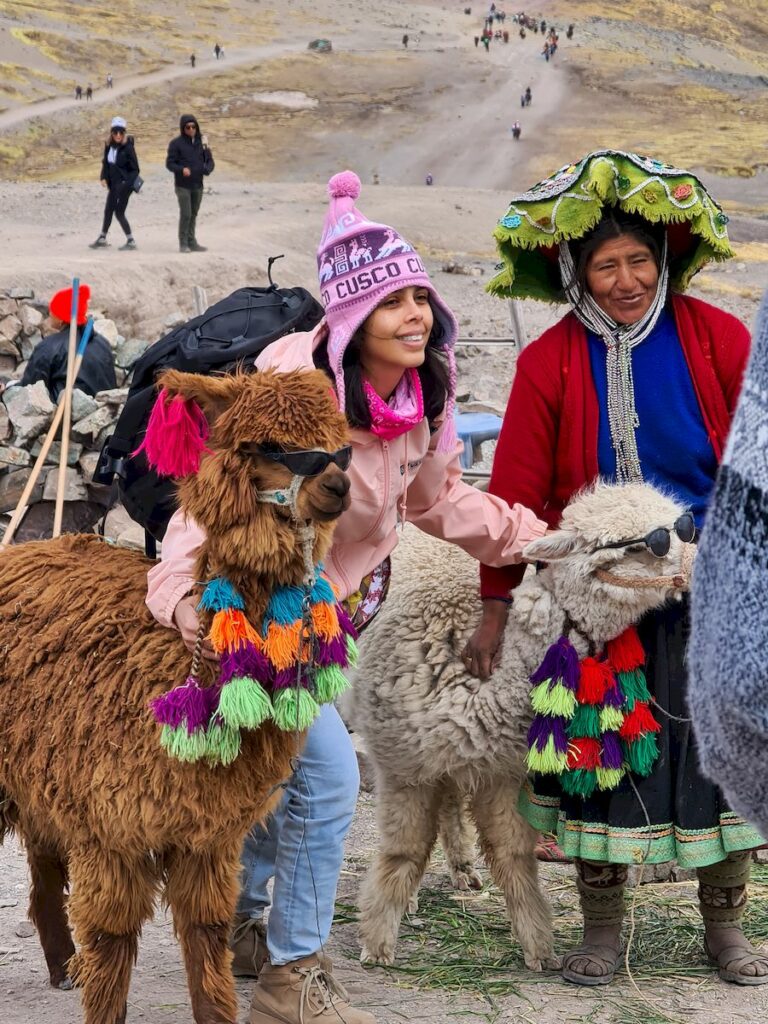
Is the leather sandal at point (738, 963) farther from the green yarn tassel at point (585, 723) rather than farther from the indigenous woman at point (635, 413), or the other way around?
the green yarn tassel at point (585, 723)

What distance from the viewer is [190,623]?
2.85 m

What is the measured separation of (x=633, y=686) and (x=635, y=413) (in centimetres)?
74

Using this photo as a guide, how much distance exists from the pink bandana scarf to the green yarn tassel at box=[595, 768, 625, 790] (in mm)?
1078

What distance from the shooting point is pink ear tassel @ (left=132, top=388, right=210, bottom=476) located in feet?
9.09

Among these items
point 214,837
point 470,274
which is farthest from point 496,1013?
point 470,274

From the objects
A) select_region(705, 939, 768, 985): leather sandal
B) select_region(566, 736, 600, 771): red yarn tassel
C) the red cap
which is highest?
select_region(566, 736, 600, 771): red yarn tassel

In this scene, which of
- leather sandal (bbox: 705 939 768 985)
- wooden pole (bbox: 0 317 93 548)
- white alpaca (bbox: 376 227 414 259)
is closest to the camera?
white alpaca (bbox: 376 227 414 259)

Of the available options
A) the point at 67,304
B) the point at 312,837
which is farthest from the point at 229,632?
the point at 67,304

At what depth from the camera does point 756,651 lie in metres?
1.11

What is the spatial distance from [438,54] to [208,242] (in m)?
35.4

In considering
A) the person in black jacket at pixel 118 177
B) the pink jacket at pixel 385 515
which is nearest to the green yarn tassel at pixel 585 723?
the pink jacket at pixel 385 515

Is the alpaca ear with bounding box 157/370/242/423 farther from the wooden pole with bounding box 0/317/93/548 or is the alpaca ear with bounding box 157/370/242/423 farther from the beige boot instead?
the beige boot

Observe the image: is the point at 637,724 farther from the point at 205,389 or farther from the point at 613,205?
the point at 205,389

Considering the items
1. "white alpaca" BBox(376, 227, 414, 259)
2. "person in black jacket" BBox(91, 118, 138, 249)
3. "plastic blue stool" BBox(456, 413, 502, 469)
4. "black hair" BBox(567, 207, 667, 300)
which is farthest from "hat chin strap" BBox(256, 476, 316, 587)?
"person in black jacket" BBox(91, 118, 138, 249)
